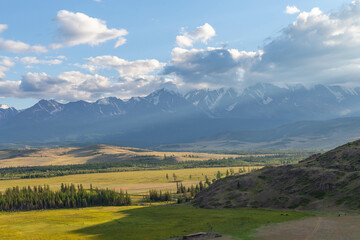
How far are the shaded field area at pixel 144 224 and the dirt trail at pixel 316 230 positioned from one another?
5463 mm

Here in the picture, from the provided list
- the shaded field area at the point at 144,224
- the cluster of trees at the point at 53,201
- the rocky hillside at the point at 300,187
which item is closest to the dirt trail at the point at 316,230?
the shaded field area at the point at 144,224

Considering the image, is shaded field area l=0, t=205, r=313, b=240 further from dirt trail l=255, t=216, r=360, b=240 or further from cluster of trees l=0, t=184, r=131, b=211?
cluster of trees l=0, t=184, r=131, b=211

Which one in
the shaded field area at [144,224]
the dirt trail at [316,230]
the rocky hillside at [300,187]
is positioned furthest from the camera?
the rocky hillside at [300,187]

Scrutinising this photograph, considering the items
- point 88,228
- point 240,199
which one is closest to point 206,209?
point 240,199

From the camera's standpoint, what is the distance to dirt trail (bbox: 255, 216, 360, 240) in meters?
87.4

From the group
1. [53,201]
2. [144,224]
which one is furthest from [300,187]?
[53,201]

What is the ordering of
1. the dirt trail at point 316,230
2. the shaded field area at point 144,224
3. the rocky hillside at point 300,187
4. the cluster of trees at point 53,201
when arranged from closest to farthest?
1. the dirt trail at point 316,230
2. the shaded field area at point 144,224
3. the rocky hillside at point 300,187
4. the cluster of trees at point 53,201

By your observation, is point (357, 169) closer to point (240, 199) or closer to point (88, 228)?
point (240, 199)

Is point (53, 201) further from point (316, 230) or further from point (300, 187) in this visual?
point (316, 230)

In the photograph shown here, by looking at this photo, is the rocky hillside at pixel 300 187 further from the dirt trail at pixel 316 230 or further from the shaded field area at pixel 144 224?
the dirt trail at pixel 316 230

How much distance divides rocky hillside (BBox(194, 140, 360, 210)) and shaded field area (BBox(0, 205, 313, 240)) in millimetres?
→ 12565

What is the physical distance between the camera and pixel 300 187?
14875cm

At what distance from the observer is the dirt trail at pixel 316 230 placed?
87.4 m

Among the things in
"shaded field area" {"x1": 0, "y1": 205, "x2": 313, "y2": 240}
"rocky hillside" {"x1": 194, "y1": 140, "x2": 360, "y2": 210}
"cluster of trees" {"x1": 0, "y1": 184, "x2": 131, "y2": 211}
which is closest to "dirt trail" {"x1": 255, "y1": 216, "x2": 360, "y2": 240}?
"shaded field area" {"x1": 0, "y1": 205, "x2": 313, "y2": 240}
